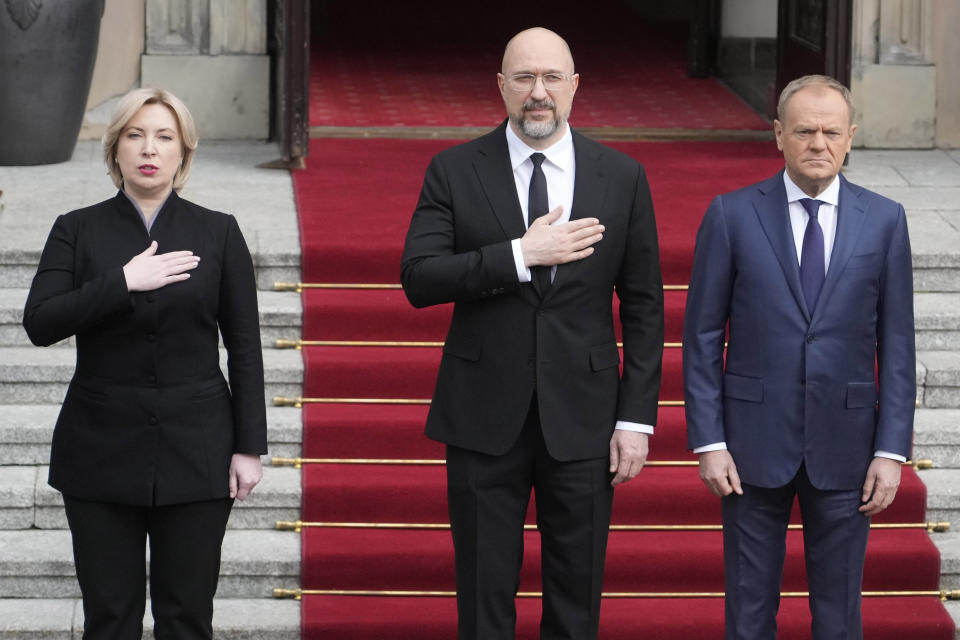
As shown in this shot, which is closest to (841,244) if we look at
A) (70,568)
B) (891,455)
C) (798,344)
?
(798,344)

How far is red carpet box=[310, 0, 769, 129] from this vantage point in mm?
8906

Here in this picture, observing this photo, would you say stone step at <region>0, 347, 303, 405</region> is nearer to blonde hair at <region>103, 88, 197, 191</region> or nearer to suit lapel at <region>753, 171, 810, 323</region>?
blonde hair at <region>103, 88, 197, 191</region>

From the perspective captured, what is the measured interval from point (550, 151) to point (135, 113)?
0.92 m

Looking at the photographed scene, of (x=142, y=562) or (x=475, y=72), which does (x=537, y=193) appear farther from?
(x=475, y=72)

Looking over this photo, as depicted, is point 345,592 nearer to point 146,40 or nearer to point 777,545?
point 777,545

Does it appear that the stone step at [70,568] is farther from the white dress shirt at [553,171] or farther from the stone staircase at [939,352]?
the stone staircase at [939,352]

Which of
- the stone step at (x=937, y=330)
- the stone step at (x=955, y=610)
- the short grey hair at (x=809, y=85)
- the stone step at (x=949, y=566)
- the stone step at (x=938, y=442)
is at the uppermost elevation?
the short grey hair at (x=809, y=85)

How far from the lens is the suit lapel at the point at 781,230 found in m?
3.71

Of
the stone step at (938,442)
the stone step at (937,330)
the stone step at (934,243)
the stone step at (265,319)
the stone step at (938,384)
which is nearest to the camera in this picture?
the stone step at (938,442)

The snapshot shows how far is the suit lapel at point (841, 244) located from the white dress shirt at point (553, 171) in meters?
0.49

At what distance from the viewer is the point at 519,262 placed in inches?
143

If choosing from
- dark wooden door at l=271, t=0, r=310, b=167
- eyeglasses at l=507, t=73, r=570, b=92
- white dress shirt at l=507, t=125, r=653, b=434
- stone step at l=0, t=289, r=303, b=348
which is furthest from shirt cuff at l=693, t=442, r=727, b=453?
dark wooden door at l=271, t=0, r=310, b=167

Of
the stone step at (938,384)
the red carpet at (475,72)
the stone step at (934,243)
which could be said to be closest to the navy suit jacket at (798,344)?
the stone step at (938,384)

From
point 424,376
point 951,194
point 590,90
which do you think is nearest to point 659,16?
point 590,90
